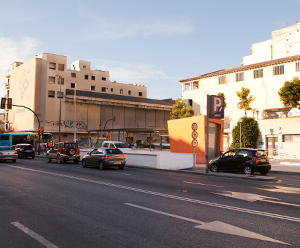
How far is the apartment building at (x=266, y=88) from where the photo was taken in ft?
129

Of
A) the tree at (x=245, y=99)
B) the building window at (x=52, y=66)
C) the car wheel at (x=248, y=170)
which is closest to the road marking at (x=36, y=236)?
the car wheel at (x=248, y=170)

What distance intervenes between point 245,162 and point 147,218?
12.5 m

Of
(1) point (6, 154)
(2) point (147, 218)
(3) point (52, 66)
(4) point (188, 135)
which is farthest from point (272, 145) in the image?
(3) point (52, 66)

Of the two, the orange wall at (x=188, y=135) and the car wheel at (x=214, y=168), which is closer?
the car wheel at (x=214, y=168)

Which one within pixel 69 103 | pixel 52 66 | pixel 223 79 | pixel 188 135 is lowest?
pixel 188 135

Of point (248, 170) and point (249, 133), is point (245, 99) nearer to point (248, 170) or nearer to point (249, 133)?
point (249, 133)

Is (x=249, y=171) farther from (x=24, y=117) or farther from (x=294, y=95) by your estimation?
(x=24, y=117)

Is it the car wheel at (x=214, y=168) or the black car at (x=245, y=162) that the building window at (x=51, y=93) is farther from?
the black car at (x=245, y=162)

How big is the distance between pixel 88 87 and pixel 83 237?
80.0 m

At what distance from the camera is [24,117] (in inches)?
2778

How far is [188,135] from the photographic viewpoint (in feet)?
94.6

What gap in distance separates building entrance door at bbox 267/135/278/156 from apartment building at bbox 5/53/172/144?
33.9 m

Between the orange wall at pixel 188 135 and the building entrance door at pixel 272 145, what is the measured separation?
15.5m

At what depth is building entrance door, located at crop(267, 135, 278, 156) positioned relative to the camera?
40.5 m
